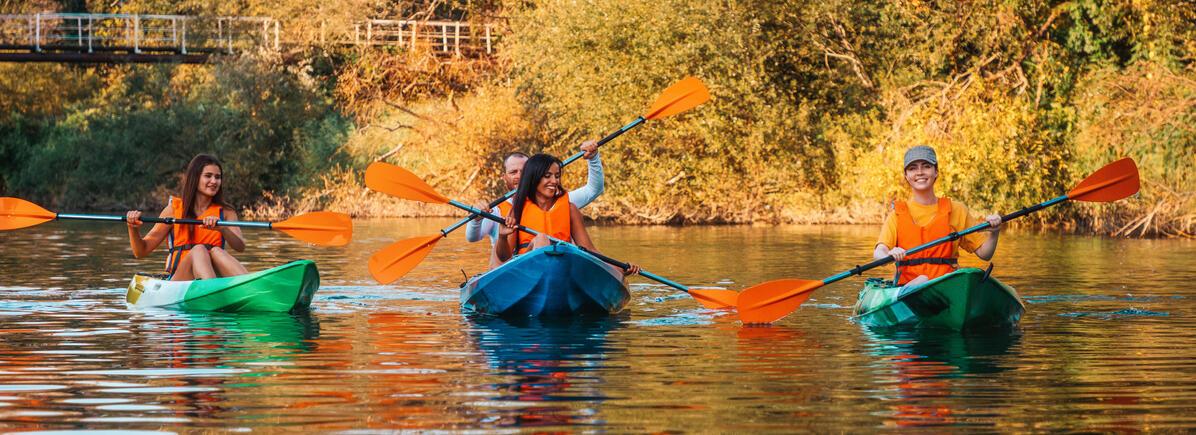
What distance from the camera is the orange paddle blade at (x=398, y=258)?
34.6 ft

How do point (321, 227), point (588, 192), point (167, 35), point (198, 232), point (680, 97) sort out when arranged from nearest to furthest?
point (198, 232) < point (321, 227) < point (588, 192) < point (680, 97) < point (167, 35)

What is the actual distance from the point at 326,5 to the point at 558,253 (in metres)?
25.0

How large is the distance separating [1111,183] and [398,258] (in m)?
4.27

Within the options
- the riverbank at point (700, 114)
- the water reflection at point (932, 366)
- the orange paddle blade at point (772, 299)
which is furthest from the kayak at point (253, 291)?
the riverbank at point (700, 114)

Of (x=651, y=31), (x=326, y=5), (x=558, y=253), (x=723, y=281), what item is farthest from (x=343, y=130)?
(x=558, y=253)

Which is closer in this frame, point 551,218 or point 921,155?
point 921,155

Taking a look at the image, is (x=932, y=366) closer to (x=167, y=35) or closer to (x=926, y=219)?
(x=926, y=219)

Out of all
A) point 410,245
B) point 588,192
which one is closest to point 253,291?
point 410,245

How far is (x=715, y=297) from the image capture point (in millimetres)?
9812

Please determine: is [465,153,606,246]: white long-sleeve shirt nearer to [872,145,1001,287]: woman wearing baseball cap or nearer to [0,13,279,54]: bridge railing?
[872,145,1001,287]: woman wearing baseball cap

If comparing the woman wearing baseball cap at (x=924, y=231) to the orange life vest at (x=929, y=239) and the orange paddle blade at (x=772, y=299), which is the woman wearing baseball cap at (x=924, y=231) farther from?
the orange paddle blade at (x=772, y=299)

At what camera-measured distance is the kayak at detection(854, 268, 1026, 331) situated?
831 centimetres

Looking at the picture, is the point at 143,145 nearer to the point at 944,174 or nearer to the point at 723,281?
the point at 944,174

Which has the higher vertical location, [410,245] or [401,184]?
[401,184]
